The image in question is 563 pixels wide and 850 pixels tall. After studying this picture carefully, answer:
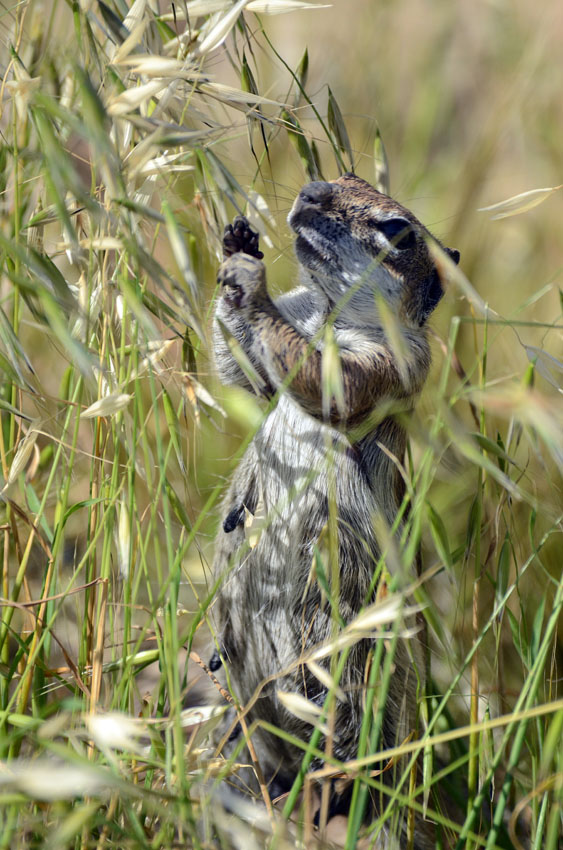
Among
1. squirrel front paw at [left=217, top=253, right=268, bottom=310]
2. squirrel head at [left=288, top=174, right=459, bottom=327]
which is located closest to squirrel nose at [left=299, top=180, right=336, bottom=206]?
squirrel head at [left=288, top=174, right=459, bottom=327]

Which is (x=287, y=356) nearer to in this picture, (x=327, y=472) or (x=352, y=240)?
(x=327, y=472)

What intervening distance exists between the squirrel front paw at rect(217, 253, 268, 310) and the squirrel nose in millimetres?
284

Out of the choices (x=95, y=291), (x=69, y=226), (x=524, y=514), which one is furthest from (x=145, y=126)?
(x=524, y=514)

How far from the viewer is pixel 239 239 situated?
5.56 ft

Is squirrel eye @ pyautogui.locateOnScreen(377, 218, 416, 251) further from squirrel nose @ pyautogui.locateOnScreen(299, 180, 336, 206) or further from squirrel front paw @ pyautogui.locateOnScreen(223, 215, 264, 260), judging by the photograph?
squirrel front paw @ pyautogui.locateOnScreen(223, 215, 264, 260)

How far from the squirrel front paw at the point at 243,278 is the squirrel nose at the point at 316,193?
28cm

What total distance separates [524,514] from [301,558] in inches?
36.0

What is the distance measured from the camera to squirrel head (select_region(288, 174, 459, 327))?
190 cm

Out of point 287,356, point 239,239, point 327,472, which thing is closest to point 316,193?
point 239,239

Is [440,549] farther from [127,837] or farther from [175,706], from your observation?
[127,837]

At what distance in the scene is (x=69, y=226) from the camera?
46.4 inches

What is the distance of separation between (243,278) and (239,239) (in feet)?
0.35

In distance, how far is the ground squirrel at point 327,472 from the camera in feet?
6.24

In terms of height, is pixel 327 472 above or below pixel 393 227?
below
